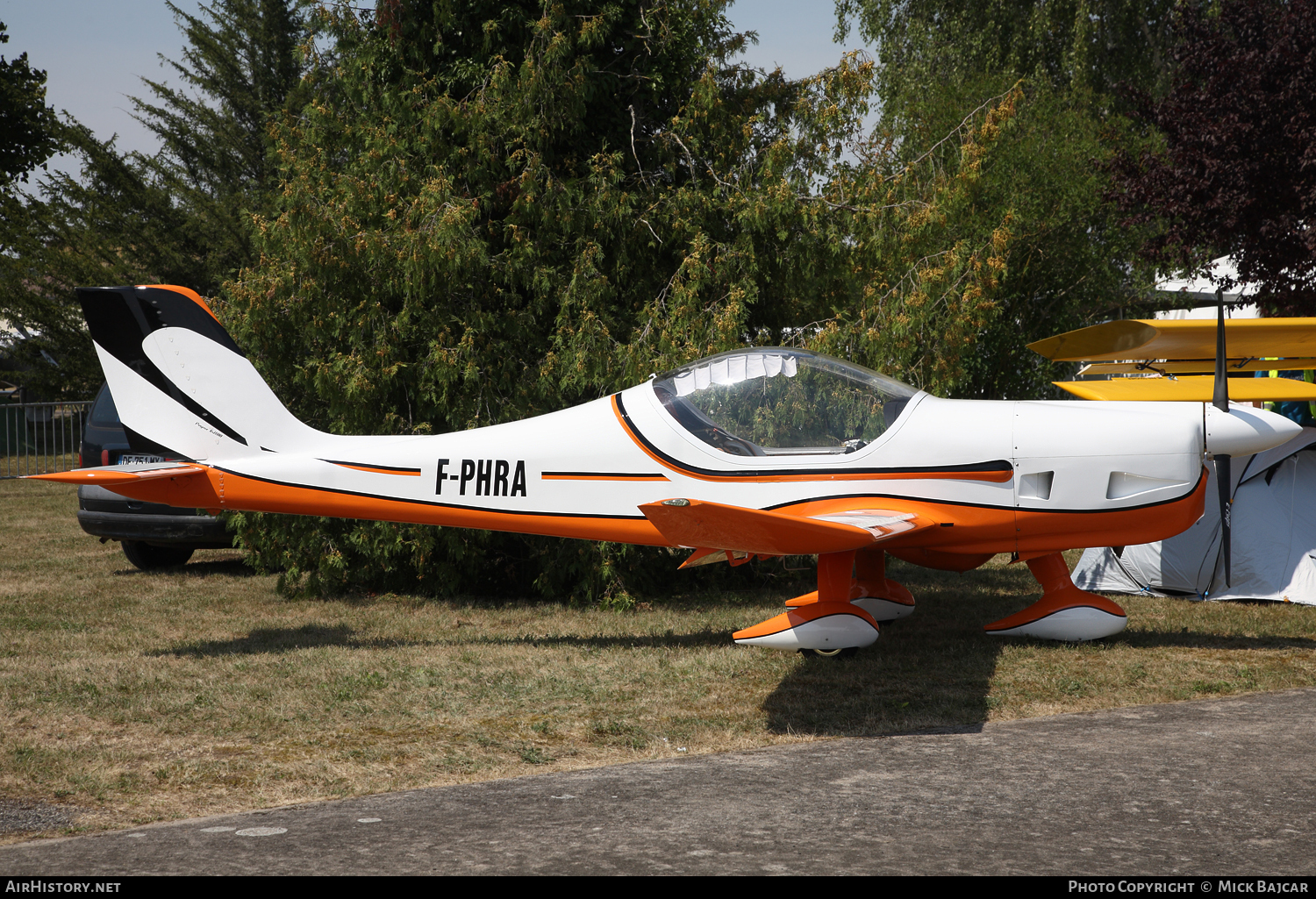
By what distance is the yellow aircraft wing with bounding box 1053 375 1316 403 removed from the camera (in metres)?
6.91

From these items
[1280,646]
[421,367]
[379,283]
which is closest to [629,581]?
[421,367]

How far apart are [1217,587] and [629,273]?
5.48 meters

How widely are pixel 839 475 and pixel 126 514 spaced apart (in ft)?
21.7

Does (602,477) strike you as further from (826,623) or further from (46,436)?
(46,436)

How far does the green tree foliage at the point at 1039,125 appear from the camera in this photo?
16.3 meters

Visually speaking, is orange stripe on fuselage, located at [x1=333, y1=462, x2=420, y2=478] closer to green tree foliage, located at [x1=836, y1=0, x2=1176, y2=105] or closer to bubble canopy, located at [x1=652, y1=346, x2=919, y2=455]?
bubble canopy, located at [x1=652, y1=346, x2=919, y2=455]

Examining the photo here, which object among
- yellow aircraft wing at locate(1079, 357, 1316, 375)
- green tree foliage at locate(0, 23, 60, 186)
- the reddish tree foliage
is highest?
green tree foliage at locate(0, 23, 60, 186)

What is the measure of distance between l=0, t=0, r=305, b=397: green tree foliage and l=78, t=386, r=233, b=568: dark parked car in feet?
44.5

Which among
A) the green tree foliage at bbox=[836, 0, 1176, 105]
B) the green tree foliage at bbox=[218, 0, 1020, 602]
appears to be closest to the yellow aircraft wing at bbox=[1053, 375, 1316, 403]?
the green tree foliage at bbox=[218, 0, 1020, 602]

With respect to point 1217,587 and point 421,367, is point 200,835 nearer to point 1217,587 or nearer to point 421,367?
point 421,367

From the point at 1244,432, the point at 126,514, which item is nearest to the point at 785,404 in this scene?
the point at 1244,432

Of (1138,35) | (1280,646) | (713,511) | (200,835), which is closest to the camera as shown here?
(200,835)

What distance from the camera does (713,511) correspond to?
4.63m

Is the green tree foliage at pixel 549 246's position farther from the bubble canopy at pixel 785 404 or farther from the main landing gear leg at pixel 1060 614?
the main landing gear leg at pixel 1060 614
